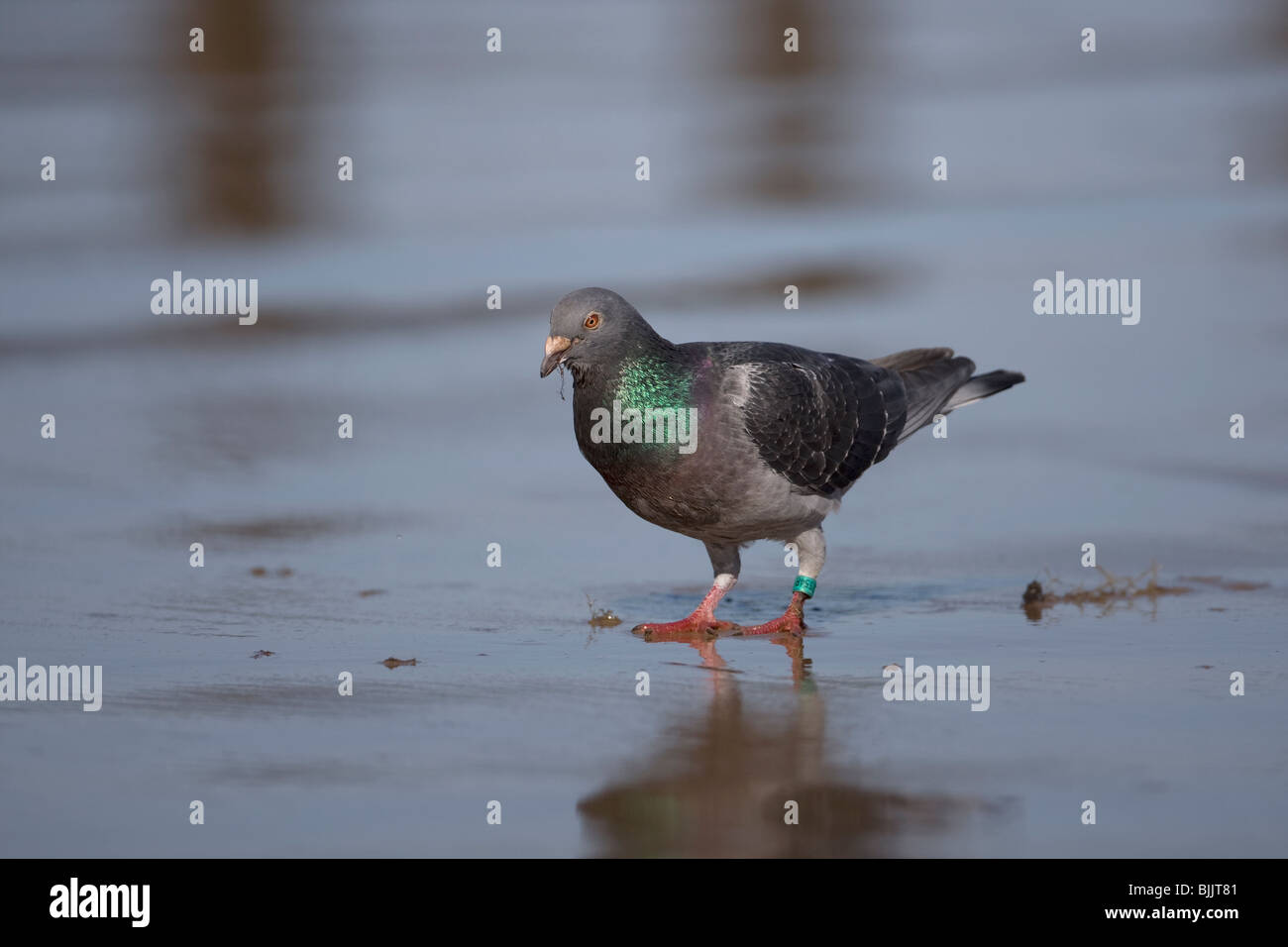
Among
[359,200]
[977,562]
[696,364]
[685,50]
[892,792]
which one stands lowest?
[892,792]

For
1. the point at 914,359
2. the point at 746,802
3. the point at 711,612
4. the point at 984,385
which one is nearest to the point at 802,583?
the point at 711,612

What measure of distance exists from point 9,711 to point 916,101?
42.6ft

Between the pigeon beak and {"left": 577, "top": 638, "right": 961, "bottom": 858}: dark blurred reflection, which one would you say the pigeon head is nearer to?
the pigeon beak

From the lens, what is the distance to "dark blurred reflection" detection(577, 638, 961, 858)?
4.34m

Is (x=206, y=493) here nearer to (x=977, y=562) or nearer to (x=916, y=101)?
(x=977, y=562)

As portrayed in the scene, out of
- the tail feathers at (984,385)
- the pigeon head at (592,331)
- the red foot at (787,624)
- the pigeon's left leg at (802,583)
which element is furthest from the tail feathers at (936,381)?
the pigeon head at (592,331)

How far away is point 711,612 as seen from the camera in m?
6.73

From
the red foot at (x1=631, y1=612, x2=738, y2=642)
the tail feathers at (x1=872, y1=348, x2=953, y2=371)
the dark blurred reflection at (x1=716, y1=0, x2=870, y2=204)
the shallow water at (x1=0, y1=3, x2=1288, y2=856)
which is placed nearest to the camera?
the shallow water at (x1=0, y1=3, x2=1288, y2=856)

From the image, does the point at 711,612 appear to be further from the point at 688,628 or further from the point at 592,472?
the point at 592,472

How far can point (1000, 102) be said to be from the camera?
53.9 ft

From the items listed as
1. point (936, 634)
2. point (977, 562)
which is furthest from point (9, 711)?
point (977, 562)

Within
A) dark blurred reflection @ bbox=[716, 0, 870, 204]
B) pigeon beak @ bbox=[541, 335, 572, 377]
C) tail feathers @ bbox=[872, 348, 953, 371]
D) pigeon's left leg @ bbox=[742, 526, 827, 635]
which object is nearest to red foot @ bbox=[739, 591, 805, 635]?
pigeon's left leg @ bbox=[742, 526, 827, 635]

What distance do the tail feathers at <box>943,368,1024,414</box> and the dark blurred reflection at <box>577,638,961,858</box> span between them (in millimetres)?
3015

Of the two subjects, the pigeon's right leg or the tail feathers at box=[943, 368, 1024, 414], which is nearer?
the pigeon's right leg
